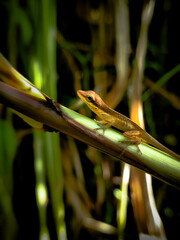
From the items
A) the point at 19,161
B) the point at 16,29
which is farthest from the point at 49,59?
the point at 19,161

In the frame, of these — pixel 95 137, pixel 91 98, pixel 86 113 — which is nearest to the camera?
pixel 95 137

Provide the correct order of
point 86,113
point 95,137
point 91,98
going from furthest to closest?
point 86,113
point 91,98
point 95,137

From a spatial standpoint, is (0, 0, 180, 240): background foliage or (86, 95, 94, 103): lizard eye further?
(0, 0, 180, 240): background foliage

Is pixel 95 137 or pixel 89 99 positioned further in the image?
pixel 89 99

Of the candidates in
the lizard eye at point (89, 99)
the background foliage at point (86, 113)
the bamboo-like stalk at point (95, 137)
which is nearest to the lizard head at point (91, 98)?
the lizard eye at point (89, 99)

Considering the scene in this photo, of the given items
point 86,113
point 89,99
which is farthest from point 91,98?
point 86,113

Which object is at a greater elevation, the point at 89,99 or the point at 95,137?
the point at 89,99

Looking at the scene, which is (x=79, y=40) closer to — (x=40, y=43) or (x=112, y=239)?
(x=40, y=43)

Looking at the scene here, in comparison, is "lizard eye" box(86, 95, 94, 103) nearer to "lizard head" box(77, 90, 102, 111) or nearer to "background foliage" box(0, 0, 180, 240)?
"lizard head" box(77, 90, 102, 111)

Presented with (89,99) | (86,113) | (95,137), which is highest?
(86,113)

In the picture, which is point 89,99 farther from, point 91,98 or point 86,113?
point 86,113

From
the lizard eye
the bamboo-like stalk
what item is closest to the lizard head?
the lizard eye
